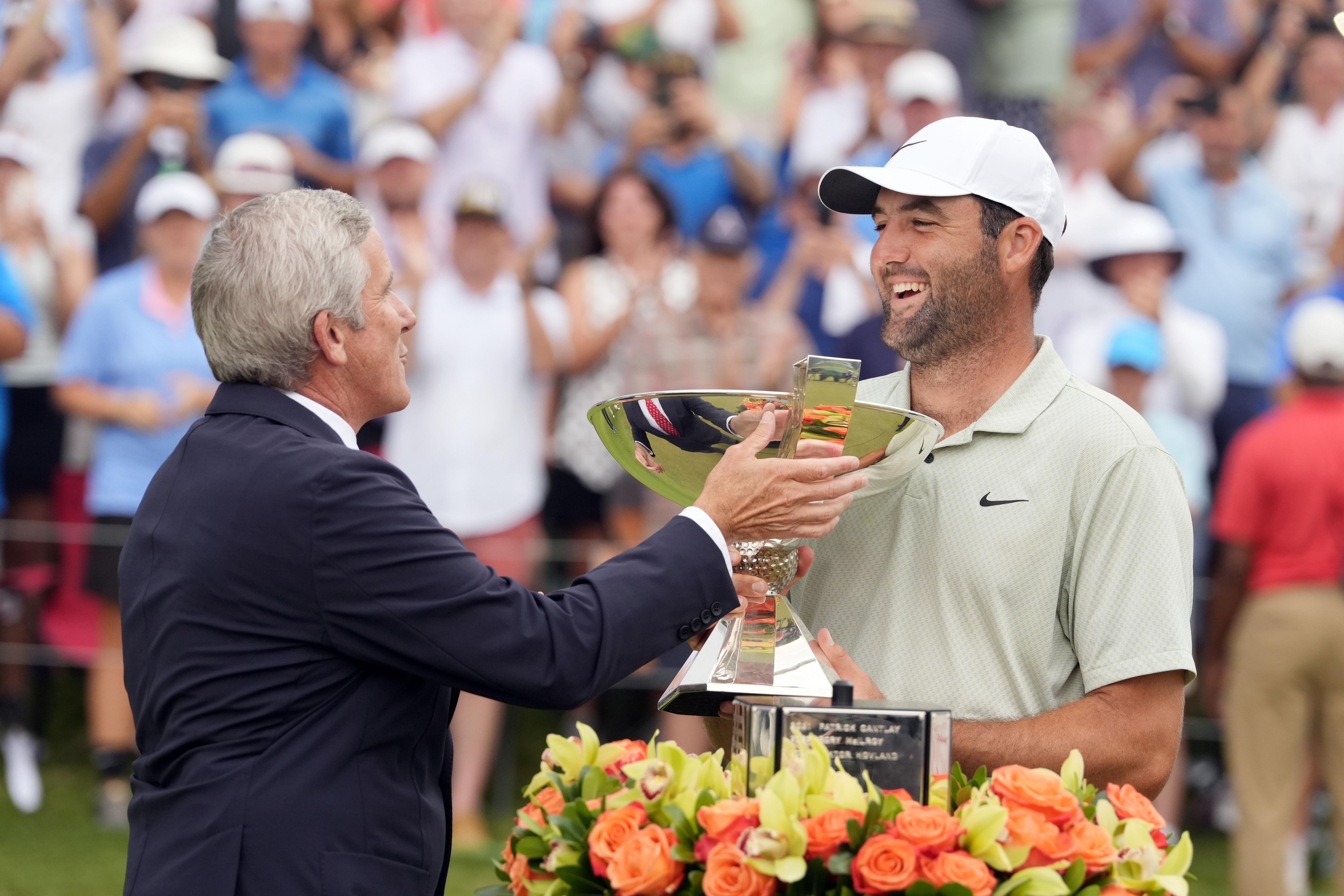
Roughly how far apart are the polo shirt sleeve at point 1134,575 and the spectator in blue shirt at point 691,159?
4847 mm

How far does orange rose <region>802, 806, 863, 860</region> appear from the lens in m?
1.89

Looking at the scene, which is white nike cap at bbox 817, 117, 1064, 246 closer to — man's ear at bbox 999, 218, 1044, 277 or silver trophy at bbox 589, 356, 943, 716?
man's ear at bbox 999, 218, 1044, 277

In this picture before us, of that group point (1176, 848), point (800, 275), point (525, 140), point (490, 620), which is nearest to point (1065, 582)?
point (1176, 848)

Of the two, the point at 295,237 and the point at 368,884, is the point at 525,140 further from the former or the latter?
the point at 368,884

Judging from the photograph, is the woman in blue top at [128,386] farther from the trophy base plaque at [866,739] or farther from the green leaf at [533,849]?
the trophy base plaque at [866,739]

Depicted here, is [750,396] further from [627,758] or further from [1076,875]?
[1076,875]

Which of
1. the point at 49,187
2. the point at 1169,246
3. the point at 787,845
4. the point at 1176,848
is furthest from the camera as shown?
the point at 49,187

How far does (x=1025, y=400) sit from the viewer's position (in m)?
2.54

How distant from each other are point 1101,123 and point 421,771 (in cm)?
588

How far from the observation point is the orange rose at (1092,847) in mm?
1957

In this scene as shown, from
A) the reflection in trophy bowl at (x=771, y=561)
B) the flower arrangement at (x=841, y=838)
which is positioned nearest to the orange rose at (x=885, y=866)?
the flower arrangement at (x=841, y=838)

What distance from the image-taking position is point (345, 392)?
2.42 meters

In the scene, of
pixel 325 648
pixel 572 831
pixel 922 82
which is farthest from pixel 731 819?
pixel 922 82

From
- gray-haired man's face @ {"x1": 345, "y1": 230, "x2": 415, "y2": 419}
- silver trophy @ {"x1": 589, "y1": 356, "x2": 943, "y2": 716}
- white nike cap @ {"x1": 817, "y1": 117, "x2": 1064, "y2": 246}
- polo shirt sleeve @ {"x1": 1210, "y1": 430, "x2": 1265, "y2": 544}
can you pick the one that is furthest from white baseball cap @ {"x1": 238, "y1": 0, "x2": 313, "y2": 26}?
silver trophy @ {"x1": 589, "y1": 356, "x2": 943, "y2": 716}
